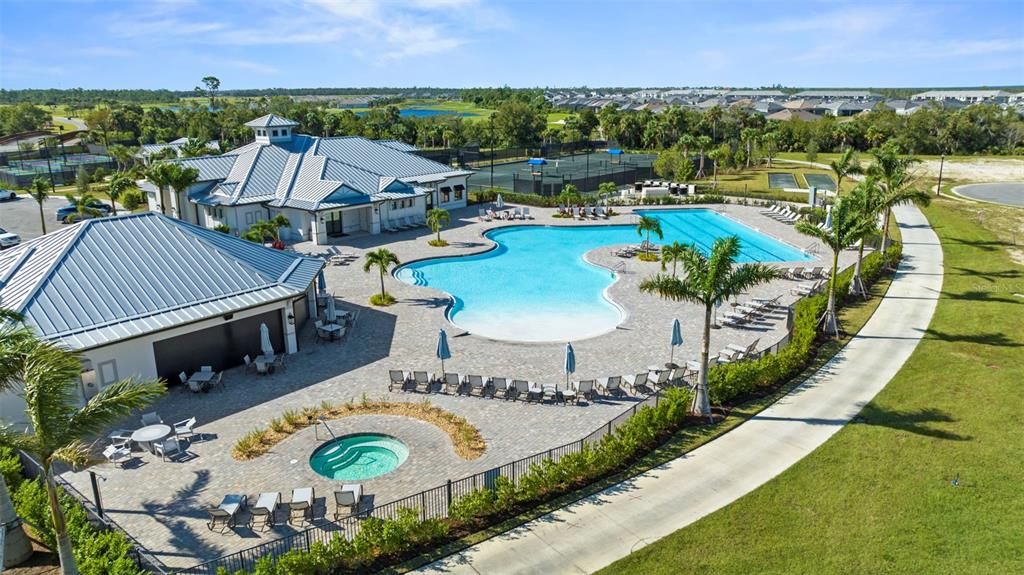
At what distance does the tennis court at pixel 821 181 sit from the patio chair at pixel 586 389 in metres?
55.0

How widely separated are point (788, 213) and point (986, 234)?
13.0 meters

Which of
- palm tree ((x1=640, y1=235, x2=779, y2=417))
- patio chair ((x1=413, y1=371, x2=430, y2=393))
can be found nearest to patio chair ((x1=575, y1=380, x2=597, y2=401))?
palm tree ((x1=640, y1=235, x2=779, y2=417))

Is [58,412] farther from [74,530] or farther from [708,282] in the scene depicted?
[708,282]

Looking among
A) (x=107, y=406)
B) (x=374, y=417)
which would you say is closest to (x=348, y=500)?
(x=374, y=417)

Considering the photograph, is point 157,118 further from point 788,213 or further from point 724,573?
point 724,573

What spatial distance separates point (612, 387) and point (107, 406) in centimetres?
1521

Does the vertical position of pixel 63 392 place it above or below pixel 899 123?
below

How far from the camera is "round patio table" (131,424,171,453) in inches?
743

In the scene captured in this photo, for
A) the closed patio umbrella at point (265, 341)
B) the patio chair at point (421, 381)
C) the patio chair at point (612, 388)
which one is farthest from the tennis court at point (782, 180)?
the closed patio umbrella at point (265, 341)

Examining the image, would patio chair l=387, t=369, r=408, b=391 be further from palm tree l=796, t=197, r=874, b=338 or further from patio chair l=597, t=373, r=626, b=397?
palm tree l=796, t=197, r=874, b=338

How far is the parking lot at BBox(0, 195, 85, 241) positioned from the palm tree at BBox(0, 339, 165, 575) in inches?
1763

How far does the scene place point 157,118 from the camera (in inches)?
4845

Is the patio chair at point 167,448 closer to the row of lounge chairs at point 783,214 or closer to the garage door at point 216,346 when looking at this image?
the garage door at point 216,346

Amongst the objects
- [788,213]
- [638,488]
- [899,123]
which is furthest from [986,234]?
[899,123]
